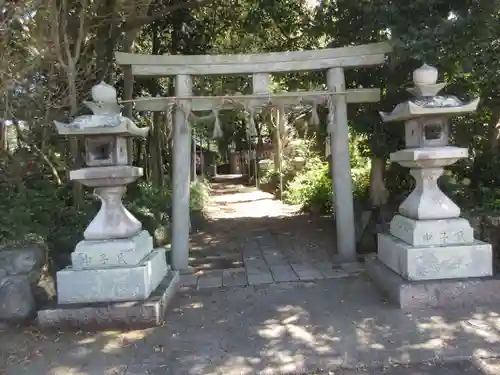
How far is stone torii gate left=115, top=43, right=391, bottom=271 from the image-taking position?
6.72 meters

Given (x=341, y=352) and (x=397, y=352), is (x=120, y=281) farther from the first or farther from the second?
(x=397, y=352)

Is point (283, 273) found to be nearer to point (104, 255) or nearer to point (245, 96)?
point (245, 96)

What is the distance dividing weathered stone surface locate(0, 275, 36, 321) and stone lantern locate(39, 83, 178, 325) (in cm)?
39

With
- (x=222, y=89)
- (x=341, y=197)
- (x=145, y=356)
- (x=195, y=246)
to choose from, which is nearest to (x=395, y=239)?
(x=341, y=197)

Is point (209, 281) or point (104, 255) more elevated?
point (104, 255)

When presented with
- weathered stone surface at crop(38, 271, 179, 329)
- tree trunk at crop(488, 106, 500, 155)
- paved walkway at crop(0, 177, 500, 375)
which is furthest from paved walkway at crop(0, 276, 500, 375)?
tree trunk at crop(488, 106, 500, 155)

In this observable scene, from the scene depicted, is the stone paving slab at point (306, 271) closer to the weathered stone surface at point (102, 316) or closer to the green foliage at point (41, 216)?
the weathered stone surface at point (102, 316)

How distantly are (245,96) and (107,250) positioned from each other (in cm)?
301

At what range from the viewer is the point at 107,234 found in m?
5.09

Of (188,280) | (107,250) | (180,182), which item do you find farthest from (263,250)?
(107,250)

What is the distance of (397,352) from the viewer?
388 cm

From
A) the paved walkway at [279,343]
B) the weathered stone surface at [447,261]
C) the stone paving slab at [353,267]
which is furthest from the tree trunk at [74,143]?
the weathered stone surface at [447,261]

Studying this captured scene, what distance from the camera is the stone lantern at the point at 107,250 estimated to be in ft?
15.3

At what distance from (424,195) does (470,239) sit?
69 cm
